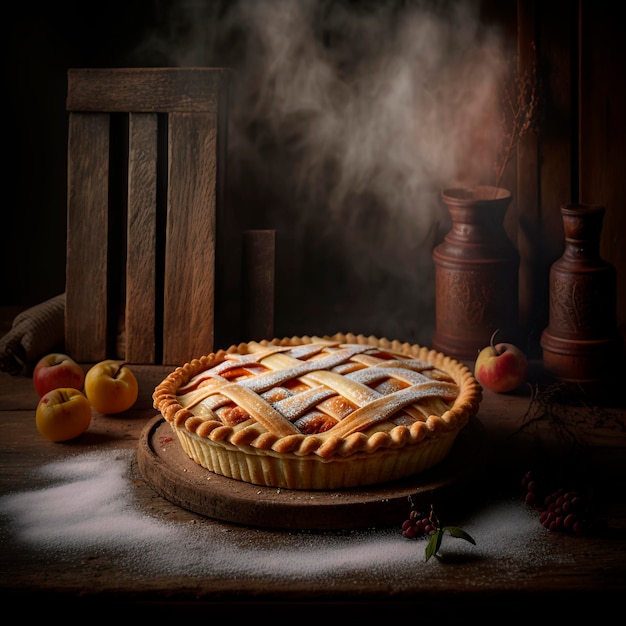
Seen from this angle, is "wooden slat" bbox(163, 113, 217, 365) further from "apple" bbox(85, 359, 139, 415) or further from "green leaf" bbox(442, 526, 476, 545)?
"green leaf" bbox(442, 526, 476, 545)

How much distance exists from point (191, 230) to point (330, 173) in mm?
658

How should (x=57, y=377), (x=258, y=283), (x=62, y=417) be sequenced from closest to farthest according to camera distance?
(x=62, y=417) < (x=57, y=377) < (x=258, y=283)

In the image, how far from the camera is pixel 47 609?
5.14ft

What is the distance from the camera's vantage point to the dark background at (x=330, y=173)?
2.88 meters

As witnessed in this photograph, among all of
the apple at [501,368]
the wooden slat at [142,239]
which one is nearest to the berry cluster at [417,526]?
the apple at [501,368]

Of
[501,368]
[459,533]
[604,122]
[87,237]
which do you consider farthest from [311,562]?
[604,122]

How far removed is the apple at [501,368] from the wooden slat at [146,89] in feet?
A: 3.62

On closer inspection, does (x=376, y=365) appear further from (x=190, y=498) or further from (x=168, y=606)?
(x=168, y=606)

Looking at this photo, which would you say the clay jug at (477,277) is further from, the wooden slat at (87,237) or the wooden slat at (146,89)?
the wooden slat at (87,237)

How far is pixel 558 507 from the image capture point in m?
1.79

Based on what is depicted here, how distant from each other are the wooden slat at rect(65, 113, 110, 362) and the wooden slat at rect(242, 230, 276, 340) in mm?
441

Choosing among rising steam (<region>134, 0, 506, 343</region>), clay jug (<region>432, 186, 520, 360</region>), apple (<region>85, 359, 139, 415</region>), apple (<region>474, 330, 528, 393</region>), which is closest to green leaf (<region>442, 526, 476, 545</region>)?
apple (<region>474, 330, 528, 393</region>)

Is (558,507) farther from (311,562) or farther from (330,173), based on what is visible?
(330,173)

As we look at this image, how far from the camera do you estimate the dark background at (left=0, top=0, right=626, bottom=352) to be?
2875 mm
